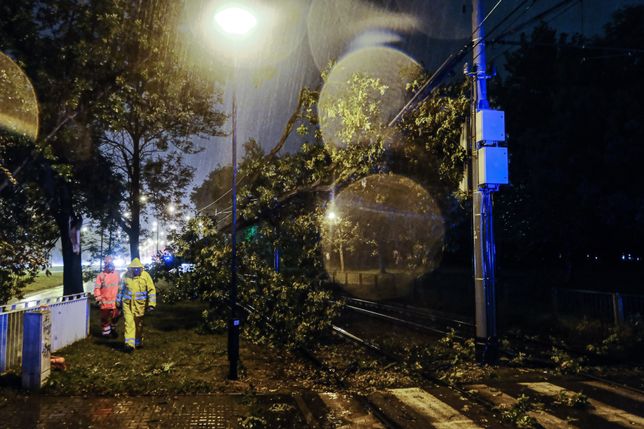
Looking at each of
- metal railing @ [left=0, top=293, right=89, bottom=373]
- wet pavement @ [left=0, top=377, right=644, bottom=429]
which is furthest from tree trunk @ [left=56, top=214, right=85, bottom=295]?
wet pavement @ [left=0, top=377, right=644, bottom=429]

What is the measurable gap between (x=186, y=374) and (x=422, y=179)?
6970 millimetres

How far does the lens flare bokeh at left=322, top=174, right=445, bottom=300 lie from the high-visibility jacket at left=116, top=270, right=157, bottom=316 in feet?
15.4

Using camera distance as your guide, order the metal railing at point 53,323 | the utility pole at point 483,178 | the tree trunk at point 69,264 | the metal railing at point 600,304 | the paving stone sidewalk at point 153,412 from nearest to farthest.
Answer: the paving stone sidewalk at point 153,412, the metal railing at point 53,323, the utility pole at point 483,178, the metal railing at point 600,304, the tree trunk at point 69,264

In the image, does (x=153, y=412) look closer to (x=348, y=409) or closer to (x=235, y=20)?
(x=348, y=409)

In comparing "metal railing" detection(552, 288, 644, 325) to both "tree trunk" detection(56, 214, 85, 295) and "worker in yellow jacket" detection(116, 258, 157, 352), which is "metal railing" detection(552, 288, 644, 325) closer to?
"worker in yellow jacket" detection(116, 258, 157, 352)

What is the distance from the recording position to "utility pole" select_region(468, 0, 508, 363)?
9.37 metres

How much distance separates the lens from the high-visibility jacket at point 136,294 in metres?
10.6

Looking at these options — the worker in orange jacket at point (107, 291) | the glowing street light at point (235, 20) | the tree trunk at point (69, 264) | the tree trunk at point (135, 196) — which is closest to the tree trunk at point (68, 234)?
the tree trunk at point (69, 264)

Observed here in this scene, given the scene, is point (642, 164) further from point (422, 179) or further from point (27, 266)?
point (27, 266)

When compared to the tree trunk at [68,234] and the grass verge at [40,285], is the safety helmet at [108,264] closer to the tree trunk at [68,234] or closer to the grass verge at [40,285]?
the tree trunk at [68,234]

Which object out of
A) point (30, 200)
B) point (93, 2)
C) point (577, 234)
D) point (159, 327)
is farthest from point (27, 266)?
point (577, 234)

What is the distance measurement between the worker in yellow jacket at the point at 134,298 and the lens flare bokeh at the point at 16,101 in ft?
12.6

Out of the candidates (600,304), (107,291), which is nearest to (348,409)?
(107,291)

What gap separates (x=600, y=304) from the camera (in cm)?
1370
